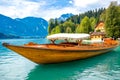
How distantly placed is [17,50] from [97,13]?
13496cm

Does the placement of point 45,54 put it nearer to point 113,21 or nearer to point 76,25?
point 113,21

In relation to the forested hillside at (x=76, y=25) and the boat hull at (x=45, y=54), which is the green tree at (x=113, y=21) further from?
the boat hull at (x=45, y=54)

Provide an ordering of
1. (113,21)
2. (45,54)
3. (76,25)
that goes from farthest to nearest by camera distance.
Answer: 1. (76,25)
2. (113,21)
3. (45,54)

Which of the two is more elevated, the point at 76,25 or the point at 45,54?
the point at 76,25

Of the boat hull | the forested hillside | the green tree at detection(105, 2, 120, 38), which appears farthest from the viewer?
the forested hillside

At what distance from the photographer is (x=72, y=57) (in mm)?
17953

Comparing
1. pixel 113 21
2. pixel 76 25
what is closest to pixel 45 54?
pixel 113 21

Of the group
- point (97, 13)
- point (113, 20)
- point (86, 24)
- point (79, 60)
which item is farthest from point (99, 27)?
point (79, 60)

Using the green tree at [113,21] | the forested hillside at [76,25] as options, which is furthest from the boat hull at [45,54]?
the forested hillside at [76,25]

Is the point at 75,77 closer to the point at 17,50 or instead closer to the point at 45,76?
the point at 45,76

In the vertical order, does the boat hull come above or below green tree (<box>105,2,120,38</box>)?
below

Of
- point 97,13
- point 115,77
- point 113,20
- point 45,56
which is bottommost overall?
point 115,77

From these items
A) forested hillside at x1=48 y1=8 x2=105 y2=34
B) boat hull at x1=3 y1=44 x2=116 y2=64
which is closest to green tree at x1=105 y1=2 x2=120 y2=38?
forested hillside at x1=48 y1=8 x2=105 y2=34

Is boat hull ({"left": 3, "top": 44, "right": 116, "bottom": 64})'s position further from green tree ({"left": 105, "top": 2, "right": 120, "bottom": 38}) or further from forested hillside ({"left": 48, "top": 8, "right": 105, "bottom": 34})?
forested hillside ({"left": 48, "top": 8, "right": 105, "bottom": 34})
